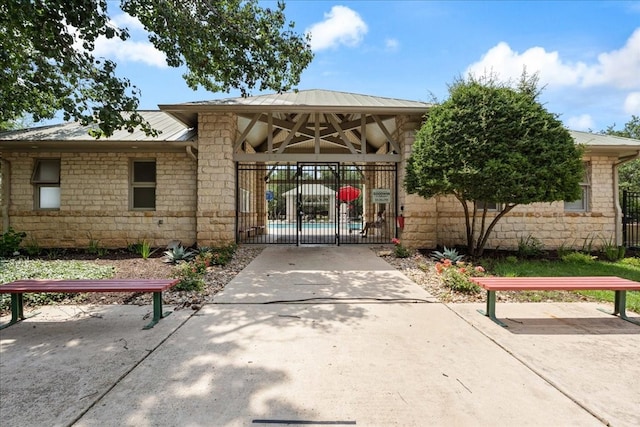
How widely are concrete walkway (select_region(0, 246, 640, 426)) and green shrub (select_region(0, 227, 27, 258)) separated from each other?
600cm

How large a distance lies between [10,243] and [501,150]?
41.3ft

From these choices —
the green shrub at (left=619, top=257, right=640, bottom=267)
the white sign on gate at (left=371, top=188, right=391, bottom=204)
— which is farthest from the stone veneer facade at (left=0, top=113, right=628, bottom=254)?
the green shrub at (left=619, top=257, right=640, bottom=267)

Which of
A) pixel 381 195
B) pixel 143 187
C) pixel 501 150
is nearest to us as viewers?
pixel 501 150

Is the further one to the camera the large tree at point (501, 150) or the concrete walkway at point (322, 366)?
the large tree at point (501, 150)

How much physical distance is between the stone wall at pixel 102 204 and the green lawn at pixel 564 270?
840 centimetres

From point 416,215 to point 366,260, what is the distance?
2295mm

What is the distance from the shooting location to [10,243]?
8.41 meters

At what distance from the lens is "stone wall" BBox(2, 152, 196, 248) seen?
928 centimetres

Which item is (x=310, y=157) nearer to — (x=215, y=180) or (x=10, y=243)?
(x=215, y=180)

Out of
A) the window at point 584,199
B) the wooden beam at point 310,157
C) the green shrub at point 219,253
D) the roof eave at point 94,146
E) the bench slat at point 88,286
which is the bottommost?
the green shrub at point 219,253

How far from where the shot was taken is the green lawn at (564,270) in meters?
5.18

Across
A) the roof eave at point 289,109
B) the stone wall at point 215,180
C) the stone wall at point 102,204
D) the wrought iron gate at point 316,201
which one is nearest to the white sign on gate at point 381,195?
the wrought iron gate at point 316,201

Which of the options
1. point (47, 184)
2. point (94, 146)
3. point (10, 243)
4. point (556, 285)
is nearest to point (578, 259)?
point (556, 285)

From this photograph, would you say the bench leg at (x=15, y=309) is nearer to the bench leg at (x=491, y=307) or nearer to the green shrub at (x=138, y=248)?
the green shrub at (x=138, y=248)
